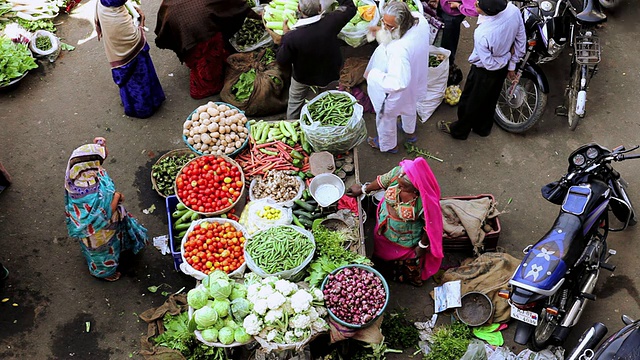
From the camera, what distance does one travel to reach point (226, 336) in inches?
173

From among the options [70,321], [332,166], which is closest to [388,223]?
[332,166]

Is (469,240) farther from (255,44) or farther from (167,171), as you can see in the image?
(255,44)

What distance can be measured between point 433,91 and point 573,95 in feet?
4.83

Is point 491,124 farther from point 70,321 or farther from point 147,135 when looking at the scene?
Result: point 70,321

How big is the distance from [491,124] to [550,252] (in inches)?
91.4

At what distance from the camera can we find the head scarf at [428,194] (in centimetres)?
466

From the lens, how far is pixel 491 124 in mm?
6836

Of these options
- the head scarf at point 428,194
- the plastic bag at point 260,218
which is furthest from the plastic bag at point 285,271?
the head scarf at point 428,194

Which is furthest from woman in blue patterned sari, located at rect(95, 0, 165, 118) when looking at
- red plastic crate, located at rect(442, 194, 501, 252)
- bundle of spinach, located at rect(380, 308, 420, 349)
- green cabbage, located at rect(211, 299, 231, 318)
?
bundle of spinach, located at rect(380, 308, 420, 349)

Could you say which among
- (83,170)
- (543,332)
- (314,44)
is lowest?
(543,332)

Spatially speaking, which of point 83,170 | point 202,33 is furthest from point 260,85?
point 83,170

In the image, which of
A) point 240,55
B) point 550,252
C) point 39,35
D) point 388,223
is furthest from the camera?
point 39,35

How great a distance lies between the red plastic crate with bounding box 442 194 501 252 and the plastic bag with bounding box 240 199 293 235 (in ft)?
5.06

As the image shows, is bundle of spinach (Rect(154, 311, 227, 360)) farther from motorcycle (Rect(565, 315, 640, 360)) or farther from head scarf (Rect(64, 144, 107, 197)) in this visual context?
motorcycle (Rect(565, 315, 640, 360))
